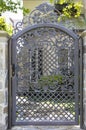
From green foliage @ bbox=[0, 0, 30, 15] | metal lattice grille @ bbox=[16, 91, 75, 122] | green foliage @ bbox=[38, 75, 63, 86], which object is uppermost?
green foliage @ bbox=[0, 0, 30, 15]

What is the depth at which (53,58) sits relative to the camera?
427 cm

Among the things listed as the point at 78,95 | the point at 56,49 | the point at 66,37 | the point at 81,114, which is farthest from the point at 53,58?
the point at 81,114

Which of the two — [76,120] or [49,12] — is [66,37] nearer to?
[49,12]

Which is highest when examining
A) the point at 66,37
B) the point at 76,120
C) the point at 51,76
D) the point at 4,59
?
the point at 66,37

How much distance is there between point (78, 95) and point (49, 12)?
63.3 inches

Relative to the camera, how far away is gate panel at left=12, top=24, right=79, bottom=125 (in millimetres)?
4227

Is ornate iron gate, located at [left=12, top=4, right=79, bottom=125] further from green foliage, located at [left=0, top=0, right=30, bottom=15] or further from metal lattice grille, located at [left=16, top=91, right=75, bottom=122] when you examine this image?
green foliage, located at [left=0, top=0, right=30, bottom=15]

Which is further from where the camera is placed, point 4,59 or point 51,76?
point 51,76

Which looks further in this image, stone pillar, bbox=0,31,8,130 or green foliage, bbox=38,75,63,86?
green foliage, bbox=38,75,63,86

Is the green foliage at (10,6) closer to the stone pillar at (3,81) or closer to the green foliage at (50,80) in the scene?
the stone pillar at (3,81)

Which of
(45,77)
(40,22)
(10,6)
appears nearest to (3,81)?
(45,77)

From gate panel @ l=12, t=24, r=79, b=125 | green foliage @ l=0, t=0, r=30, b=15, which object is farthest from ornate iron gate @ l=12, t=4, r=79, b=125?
green foliage @ l=0, t=0, r=30, b=15

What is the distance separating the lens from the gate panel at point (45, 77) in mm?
4227

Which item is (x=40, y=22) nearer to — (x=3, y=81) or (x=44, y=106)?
(x=3, y=81)
